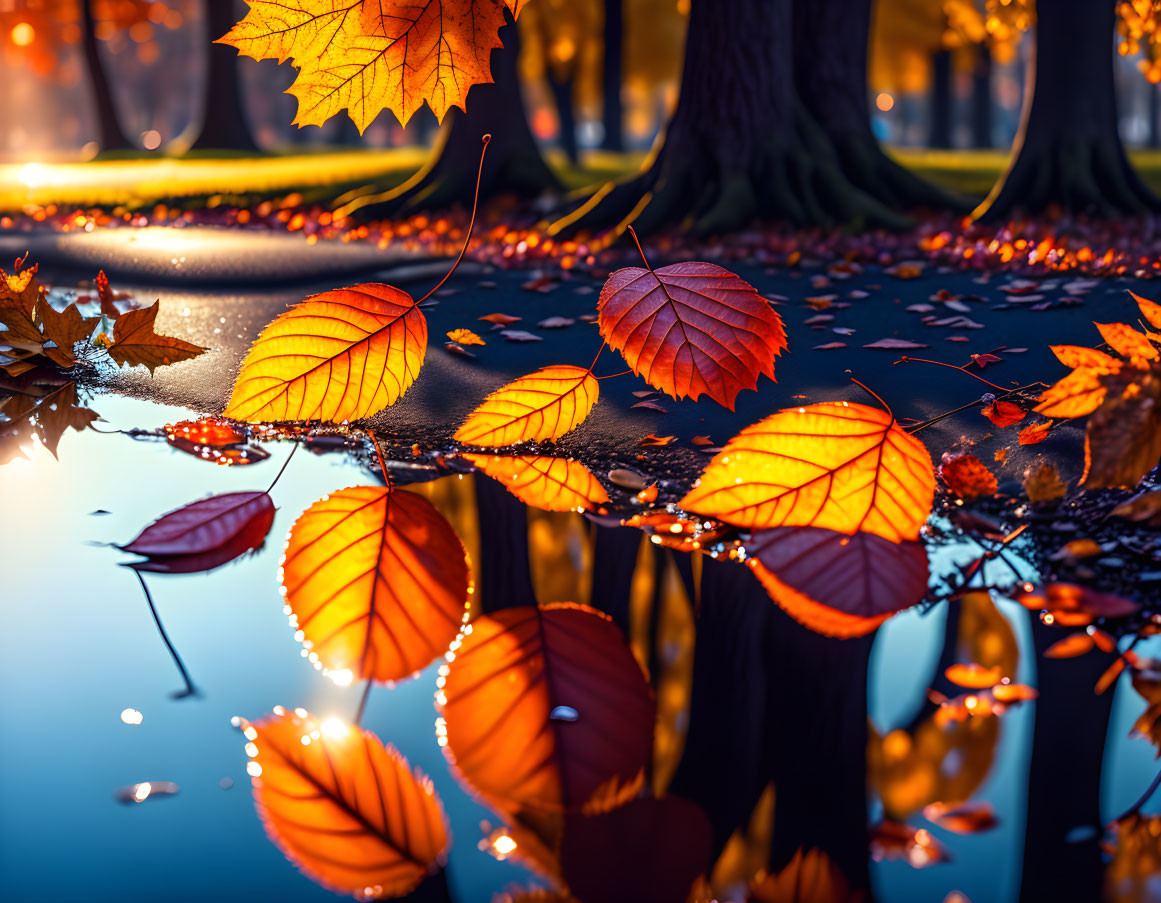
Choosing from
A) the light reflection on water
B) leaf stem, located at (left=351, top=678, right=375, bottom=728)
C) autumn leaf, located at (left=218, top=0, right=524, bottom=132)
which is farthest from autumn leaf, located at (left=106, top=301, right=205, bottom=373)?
leaf stem, located at (left=351, top=678, right=375, bottom=728)

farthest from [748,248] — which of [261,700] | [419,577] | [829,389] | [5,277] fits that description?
[261,700]

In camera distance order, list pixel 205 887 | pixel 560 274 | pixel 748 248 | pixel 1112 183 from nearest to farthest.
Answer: pixel 205 887 < pixel 560 274 < pixel 748 248 < pixel 1112 183

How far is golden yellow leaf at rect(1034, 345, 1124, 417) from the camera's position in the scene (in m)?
2.34

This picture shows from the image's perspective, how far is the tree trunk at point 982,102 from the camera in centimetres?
2497

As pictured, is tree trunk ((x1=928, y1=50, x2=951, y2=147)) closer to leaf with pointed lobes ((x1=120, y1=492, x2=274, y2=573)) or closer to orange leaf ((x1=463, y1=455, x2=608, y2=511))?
orange leaf ((x1=463, y1=455, x2=608, y2=511))

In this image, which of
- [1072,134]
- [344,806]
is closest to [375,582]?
[344,806]

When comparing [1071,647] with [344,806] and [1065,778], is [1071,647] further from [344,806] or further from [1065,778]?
[344,806]

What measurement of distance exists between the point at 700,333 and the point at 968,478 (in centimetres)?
122

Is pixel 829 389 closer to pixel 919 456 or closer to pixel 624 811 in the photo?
pixel 919 456

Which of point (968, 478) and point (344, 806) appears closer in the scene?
point (344, 806)

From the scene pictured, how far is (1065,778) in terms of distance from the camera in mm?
1766

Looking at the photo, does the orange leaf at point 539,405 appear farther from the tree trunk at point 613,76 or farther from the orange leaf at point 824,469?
the tree trunk at point 613,76

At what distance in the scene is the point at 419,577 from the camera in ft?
8.24

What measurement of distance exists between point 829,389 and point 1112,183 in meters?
6.26
